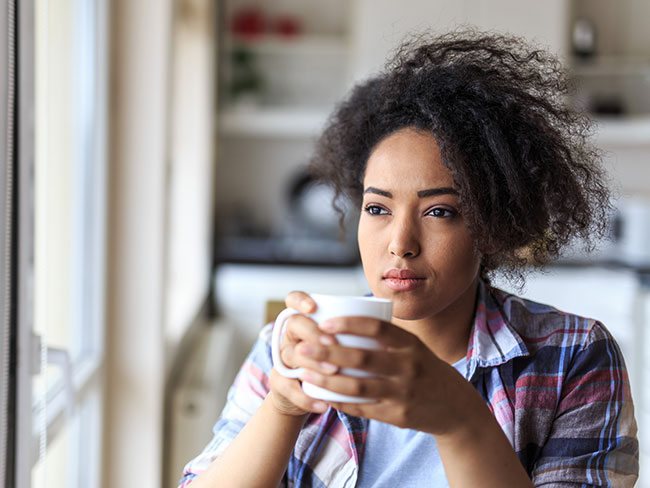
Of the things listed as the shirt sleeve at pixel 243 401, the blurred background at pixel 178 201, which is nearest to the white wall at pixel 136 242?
the blurred background at pixel 178 201

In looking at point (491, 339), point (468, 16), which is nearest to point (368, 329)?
point (491, 339)

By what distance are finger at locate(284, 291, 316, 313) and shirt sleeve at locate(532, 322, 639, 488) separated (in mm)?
413

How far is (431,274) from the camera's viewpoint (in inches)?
35.0

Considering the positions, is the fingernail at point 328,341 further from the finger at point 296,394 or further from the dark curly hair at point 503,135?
the dark curly hair at point 503,135

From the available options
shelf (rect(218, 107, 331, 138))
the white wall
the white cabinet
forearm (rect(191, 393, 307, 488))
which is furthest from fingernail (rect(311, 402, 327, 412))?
shelf (rect(218, 107, 331, 138))

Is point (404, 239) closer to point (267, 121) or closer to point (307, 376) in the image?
point (307, 376)

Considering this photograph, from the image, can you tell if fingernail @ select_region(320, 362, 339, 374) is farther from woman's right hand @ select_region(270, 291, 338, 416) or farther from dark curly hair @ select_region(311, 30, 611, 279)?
dark curly hair @ select_region(311, 30, 611, 279)

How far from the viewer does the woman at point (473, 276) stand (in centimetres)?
89

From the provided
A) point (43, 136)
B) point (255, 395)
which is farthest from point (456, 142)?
point (43, 136)

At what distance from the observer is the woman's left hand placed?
646mm

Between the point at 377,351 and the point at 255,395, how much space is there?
1.34 ft

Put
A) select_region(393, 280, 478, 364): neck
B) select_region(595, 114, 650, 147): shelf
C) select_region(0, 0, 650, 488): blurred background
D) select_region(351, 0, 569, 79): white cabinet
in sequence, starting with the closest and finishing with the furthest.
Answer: select_region(393, 280, 478, 364): neck
select_region(0, 0, 650, 488): blurred background
select_region(351, 0, 569, 79): white cabinet
select_region(595, 114, 650, 147): shelf

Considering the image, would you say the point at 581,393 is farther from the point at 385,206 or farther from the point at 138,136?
the point at 138,136

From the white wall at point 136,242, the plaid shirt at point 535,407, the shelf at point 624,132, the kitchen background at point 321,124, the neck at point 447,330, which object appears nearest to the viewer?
the plaid shirt at point 535,407
